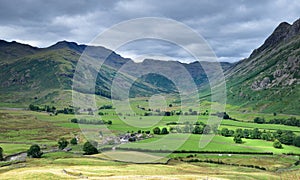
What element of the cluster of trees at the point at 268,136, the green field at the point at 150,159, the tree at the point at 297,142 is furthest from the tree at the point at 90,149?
the tree at the point at 297,142

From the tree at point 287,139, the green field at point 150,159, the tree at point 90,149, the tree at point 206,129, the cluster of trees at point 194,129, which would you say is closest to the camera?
the green field at point 150,159

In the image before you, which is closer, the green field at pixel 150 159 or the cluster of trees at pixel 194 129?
the green field at pixel 150 159

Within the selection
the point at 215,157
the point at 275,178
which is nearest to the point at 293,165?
the point at 215,157

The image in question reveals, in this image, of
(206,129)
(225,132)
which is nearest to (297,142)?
(225,132)

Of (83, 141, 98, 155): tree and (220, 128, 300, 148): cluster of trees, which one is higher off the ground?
(220, 128, 300, 148): cluster of trees

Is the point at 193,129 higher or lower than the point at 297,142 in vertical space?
higher

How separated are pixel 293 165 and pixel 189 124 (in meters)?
77.6

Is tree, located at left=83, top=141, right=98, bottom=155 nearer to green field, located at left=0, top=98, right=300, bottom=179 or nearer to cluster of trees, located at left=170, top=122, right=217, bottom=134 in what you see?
green field, located at left=0, top=98, right=300, bottom=179

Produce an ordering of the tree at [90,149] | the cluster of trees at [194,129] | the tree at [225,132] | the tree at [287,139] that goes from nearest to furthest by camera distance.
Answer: the tree at [90,149] → the tree at [287,139] → the cluster of trees at [194,129] → the tree at [225,132]

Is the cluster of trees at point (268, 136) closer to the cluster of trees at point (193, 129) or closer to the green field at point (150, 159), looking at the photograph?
the green field at point (150, 159)

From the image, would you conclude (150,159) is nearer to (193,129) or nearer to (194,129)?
(194,129)

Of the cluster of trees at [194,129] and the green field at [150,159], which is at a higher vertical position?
the cluster of trees at [194,129]

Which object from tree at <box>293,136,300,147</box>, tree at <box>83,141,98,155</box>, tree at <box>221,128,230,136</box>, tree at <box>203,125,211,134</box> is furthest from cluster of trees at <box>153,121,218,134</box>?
tree at <box>83,141,98,155</box>

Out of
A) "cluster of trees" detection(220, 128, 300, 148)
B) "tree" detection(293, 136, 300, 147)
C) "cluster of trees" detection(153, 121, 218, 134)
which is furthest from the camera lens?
"cluster of trees" detection(153, 121, 218, 134)
